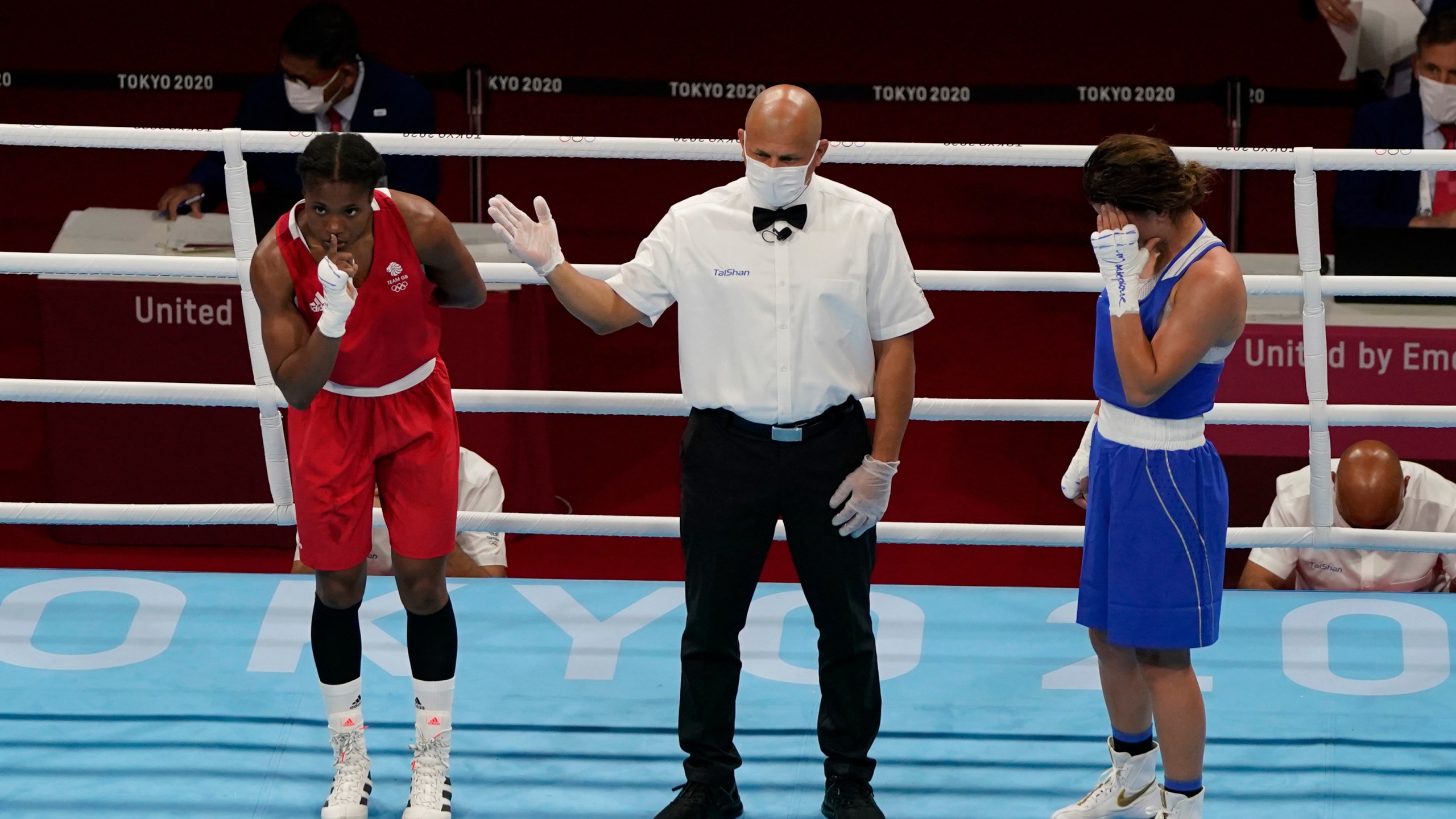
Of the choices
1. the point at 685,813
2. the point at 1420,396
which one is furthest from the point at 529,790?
the point at 1420,396

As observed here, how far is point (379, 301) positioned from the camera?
9.54 ft

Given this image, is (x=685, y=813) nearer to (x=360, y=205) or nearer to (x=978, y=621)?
(x=978, y=621)

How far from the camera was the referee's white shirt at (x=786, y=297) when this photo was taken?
2.90 metres

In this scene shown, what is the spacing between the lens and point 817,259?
2902 mm

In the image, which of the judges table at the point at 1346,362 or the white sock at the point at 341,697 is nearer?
the white sock at the point at 341,697

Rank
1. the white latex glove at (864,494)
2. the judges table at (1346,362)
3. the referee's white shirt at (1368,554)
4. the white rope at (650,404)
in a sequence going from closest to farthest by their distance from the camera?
the white latex glove at (864,494) < the white rope at (650,404) < the referee's white shirt at (1368,554) < the judges table at (1346,362)

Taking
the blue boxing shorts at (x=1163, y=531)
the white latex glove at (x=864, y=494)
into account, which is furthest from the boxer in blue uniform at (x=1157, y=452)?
the white latex glove at (x=864, y=494)

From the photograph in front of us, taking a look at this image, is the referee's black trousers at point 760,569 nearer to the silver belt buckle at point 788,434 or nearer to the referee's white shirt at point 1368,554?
the silver belt buckle at point 788,434

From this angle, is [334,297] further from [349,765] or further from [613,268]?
[349,765]

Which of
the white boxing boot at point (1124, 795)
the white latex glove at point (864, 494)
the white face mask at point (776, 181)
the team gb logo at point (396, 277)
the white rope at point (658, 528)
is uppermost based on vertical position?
Result: the white face mask at point (776, 181)

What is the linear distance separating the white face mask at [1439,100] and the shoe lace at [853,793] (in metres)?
3.33

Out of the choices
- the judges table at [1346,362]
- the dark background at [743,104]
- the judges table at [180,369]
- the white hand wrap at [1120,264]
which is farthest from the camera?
the dark background at [743,104]

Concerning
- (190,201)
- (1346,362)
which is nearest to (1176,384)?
(1346,362)

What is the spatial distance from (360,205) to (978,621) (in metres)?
1.72
